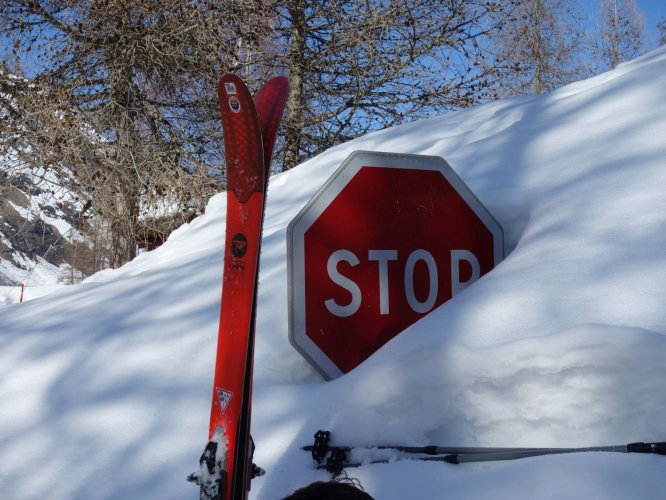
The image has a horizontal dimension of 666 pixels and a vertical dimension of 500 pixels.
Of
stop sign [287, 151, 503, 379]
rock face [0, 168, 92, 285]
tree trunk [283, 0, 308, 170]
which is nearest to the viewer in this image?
stop sign [287, 151, 503, 379]

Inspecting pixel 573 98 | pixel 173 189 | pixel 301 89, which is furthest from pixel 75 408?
pixel 301 89

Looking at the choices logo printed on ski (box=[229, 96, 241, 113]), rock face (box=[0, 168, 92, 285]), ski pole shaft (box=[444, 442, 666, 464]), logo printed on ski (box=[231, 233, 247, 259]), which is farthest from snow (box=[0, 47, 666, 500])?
rock face (box=[0, 168, 92, 285])

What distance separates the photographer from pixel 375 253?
5.80 feet

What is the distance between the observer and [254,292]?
4.56ft

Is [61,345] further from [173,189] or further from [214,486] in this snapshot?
[173,189]

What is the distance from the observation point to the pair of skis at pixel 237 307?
4.34ft

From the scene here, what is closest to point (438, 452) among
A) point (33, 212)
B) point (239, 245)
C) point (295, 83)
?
point (239, 245)

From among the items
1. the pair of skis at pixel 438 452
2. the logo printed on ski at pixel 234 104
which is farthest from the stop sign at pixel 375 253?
the logo printed on ski at pixel 234 104

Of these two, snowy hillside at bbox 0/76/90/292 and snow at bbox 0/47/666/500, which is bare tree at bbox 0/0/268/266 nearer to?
snowy hillside at bbox 0/76/90/292

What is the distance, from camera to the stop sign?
168 centimetres

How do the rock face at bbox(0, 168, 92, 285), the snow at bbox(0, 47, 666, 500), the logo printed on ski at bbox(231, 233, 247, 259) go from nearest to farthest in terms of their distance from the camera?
the snow at bbox(0, 47, 666, 500) → the logo printed on ski at bbox(231, 233, 247, 259) → the rock face at bbox(0, 168, 92, 285)

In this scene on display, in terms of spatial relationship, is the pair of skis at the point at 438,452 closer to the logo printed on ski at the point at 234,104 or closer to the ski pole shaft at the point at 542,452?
the ski pole shaft at the point at 542,452

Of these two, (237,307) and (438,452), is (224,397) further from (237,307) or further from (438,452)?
(438,452)

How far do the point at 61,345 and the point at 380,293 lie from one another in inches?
50.7
